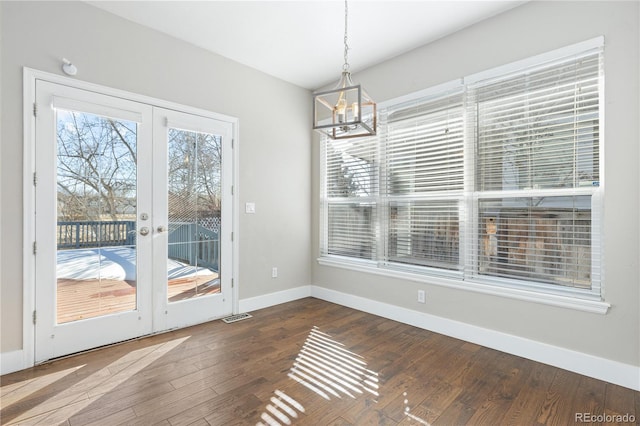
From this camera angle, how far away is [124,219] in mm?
2861

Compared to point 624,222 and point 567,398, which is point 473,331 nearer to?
point 567,398

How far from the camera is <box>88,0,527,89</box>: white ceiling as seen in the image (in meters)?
2.64

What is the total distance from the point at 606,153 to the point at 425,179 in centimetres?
142

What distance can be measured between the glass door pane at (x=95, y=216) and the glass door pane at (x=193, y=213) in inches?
14.1

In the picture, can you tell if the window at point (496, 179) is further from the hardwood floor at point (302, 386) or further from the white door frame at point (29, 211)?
the white door frame at point (29, 211)

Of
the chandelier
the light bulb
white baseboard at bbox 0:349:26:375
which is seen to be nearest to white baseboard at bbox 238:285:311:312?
white baseboard at bbox 0:349:26:375

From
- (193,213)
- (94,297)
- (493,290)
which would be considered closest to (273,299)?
(193,213)

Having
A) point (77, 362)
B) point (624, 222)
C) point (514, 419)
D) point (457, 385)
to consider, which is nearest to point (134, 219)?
point (77, 362)

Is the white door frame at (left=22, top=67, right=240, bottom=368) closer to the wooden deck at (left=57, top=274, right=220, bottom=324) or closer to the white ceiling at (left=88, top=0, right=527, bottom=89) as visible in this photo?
the wooden deck at (left=57, top=274, right=220, bottom=324)

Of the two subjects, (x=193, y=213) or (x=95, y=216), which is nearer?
Answer: (x=95, y=216)

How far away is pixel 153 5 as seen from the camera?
2.65m

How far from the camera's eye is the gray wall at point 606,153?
6.97 feet

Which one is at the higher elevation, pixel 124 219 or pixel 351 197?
pixel 351 197

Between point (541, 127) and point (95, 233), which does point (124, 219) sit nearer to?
point (95, 233)
